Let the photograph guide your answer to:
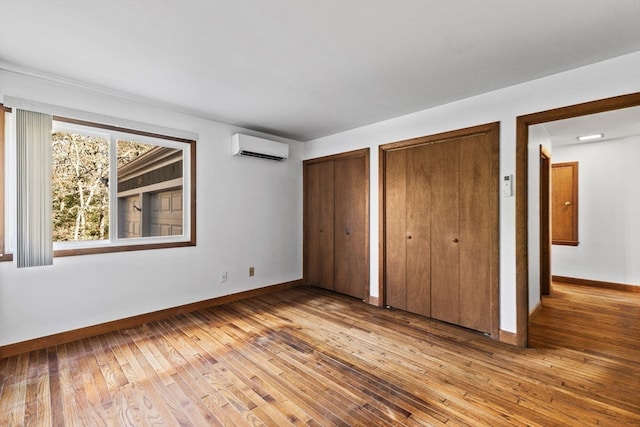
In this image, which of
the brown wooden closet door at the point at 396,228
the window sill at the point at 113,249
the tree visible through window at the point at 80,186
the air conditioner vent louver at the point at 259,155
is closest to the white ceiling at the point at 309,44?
the tree visible through window at the point at 80,186

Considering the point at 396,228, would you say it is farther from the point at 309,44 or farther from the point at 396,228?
the point at 309,44

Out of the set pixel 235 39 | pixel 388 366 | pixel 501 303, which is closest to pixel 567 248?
pixel 501 303

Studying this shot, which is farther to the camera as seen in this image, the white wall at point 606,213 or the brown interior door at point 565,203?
the brown interior door at point 565,203

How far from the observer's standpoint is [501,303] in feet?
9.07

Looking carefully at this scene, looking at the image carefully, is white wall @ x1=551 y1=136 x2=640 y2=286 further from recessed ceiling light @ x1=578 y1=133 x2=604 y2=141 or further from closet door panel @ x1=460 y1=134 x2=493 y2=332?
closet door panel @ x1=460 y1=134 x2=493 y2=332

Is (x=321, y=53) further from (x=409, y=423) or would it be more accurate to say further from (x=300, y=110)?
(x=409, y=423)

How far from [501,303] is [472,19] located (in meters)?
2.38

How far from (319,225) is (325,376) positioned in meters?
2.64

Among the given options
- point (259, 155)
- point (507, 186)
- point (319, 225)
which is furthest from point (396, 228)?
point (259, 155)

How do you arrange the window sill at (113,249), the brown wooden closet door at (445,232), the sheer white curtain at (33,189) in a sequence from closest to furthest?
the sheer white curtain at (33,189) → the window sill at (113,249) → the brown wooden closet door at (445,232)

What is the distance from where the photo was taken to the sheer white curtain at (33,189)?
241 centimetres

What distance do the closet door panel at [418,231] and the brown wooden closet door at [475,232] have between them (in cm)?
36

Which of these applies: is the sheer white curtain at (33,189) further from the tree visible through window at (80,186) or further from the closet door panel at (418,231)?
the closet door panel at (418,231)

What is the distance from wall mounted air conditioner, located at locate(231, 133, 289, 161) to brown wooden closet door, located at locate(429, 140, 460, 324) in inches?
81.5
